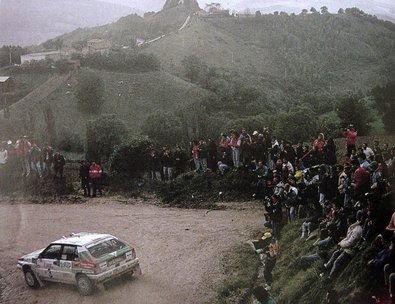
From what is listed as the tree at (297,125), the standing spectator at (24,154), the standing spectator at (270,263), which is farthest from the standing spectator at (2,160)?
the standing spectator at (270,263)

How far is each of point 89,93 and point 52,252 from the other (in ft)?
37.9

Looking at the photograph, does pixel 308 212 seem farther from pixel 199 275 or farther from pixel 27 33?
pixel 27 33

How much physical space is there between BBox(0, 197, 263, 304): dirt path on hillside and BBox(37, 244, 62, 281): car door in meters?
0.20

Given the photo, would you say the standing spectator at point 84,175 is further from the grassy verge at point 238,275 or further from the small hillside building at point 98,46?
the small hillside building at point 98,46

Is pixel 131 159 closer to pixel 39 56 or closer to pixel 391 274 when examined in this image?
pixel 391 274

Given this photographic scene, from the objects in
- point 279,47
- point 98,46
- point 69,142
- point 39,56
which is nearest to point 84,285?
point 69,142

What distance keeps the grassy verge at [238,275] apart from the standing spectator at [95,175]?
16.5 ft

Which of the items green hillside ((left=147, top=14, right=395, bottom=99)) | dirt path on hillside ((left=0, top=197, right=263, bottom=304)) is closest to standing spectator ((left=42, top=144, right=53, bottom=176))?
dirt path on hillside ((left=0, top=197, right=263, bottom=304))

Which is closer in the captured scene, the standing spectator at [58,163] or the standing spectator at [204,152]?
the standing spectator at [204,152]

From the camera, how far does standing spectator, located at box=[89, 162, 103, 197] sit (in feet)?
41.5

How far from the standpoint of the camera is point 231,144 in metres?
11.7

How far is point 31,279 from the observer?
8.46 meters

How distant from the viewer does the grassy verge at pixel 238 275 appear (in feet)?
24.6

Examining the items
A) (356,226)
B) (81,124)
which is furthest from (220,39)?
(356,226)
